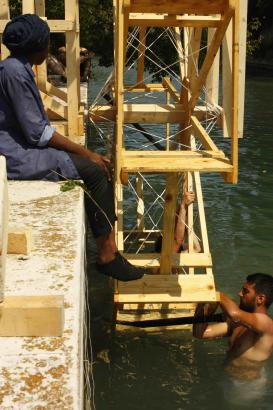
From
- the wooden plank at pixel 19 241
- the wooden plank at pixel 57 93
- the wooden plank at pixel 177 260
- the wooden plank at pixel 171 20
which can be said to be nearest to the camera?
the wooden plank at pixel 19 241

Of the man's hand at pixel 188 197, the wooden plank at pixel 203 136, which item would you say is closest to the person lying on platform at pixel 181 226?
the man's hand at pixel 188 197

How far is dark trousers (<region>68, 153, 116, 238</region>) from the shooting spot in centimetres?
502

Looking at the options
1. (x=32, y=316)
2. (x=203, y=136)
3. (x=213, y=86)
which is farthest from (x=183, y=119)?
(x=32, y=316)

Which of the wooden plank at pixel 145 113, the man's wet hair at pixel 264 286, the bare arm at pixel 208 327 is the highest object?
the wooden plank at pixel 145 113

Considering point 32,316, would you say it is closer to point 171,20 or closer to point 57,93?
point 171,20

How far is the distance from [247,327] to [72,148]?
2.39m

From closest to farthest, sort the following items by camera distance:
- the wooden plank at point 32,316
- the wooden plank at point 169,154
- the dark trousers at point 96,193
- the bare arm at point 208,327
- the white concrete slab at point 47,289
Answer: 1. the white concrete slab at point 47,289
2. the wooden plank at point 32,316
3. the dark trousers at point 96,193
4. the wooden plank at point 169,154
5. the bare arm at point 208,327

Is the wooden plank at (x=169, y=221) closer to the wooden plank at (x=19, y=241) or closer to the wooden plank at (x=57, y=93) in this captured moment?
the wooden plank at (x=19, y=241)

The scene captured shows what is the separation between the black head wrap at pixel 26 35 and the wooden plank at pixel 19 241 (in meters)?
1.56

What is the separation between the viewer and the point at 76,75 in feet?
24.2

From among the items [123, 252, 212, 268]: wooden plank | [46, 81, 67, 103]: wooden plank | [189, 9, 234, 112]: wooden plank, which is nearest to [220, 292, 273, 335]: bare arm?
[123, 252, 212, 268]: wooden plank

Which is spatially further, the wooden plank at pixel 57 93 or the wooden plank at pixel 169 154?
the wooden plank at pixel 57 93

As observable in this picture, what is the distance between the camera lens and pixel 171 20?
593 cm

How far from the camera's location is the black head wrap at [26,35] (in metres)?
4.59
